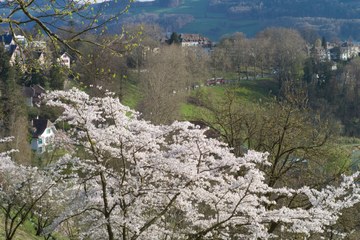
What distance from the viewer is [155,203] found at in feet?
30.5

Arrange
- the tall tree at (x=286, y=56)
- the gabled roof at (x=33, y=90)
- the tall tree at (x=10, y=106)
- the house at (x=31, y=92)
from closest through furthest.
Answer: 1. the tall tree at (x=10, y=106)
2. the house at (x=31, y=92)
3. the gabled roof at (x=33, y=90)
4. the tall tree at (x=286, y=56)

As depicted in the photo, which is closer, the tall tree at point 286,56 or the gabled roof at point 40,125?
the gabled roof at point 40,125

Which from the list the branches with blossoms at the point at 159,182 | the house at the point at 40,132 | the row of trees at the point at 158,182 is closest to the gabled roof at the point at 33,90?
the house at the point at 40,132

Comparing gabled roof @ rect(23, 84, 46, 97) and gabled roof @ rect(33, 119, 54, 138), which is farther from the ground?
gabled roof @ rect(23, 84, 46, 97)

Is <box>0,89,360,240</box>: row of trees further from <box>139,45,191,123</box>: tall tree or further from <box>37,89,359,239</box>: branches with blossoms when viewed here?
<box>139,45,191,123</box>: tall tree

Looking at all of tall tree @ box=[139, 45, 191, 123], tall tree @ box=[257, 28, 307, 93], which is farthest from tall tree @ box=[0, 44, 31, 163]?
tall tree @ box=[257, 28, 307, 93]

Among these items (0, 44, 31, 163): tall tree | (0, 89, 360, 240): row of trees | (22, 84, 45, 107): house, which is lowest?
(22, 84, 45, 107): house

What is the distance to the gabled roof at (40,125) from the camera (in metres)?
40.9

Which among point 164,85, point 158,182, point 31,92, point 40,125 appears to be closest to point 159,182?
point 158,182

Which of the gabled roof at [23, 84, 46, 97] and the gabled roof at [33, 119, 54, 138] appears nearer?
the gabled roof at [33, 119, 54, 138]

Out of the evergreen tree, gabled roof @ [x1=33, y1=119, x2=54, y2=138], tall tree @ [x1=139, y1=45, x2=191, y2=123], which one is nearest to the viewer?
the evergreen tree

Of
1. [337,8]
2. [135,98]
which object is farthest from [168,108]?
[337,8]

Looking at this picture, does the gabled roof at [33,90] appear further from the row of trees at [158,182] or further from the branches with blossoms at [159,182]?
the branches with blossoms at [159,182]

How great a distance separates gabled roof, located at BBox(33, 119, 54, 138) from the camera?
134ft
